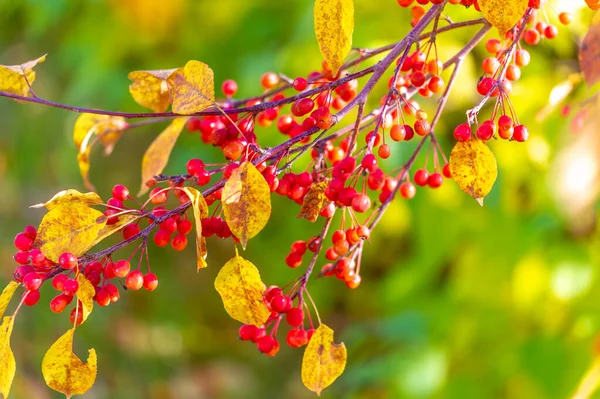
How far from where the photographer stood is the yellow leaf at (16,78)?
17.6 inches

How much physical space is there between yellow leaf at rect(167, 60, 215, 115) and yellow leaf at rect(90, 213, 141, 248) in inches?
2.4

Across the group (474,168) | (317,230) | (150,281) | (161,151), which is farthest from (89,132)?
(317,230)

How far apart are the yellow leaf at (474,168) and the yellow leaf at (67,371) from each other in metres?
0.23

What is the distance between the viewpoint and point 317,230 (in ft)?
4.42

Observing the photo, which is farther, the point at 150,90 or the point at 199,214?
the point at 150,90

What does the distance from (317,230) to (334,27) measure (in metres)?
0.97

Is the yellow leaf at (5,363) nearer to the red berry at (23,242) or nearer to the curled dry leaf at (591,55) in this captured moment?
the red berry at (23,242)

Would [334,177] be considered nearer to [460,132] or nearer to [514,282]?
[460,132]

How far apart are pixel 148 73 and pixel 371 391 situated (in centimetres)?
98

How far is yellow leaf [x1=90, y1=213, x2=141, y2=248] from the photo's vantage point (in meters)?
0.37

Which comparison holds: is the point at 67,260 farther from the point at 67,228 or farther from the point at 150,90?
the point at 150,90

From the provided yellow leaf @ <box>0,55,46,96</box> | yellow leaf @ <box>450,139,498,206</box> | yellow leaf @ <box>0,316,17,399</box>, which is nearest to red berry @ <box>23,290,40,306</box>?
yellow leaf @ <box>0,316,17,399</box>

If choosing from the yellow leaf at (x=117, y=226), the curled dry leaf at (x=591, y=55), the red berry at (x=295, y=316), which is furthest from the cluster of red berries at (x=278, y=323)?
the curled dry leaf at (x=591, y=55)

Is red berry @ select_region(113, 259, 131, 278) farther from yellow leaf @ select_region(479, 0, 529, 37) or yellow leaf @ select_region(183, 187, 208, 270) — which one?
yellow leaf @ select_region(479, 0, 529, 37)
